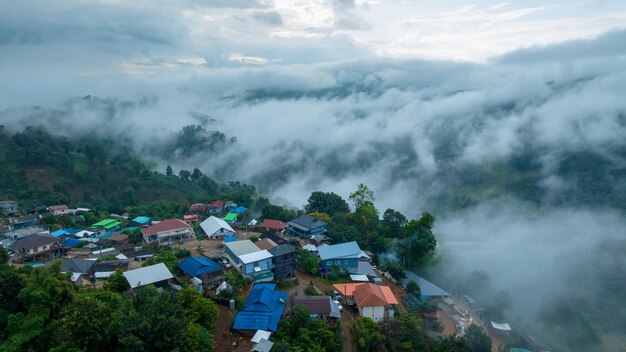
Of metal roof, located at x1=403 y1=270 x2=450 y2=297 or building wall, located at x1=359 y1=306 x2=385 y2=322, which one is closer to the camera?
building wall, located at x1=359 y1=306 x2=385 y2=322

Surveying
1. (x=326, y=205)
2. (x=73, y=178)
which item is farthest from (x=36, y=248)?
(x=73, y=178)

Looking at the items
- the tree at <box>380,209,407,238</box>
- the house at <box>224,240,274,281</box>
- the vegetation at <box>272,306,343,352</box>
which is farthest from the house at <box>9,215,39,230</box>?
the tree at <box>380,209,407,238</box>

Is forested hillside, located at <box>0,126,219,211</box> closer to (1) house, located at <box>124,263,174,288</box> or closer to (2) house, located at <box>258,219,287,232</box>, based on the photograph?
(2) house, located at <box>258,219,287,232</box>

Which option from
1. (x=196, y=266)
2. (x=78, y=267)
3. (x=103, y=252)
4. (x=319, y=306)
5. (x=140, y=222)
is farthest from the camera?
(x=140, y=222)

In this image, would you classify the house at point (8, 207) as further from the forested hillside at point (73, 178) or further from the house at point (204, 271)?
the house at point (204, 271)

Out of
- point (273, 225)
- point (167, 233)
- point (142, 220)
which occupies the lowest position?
point (142, 220)

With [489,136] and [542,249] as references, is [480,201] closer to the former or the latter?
[542,249]

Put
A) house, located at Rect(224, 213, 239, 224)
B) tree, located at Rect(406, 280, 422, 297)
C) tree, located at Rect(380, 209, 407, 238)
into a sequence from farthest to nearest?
house, located at Rect(224, 213, 239, 224)
tree, located at Rect(380, 209, 407, 238)
tree, located at Rect(406, 280, 422, 297)

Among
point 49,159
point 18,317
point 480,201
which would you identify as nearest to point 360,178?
point 480,201

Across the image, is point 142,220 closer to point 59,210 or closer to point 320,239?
point 59,210
